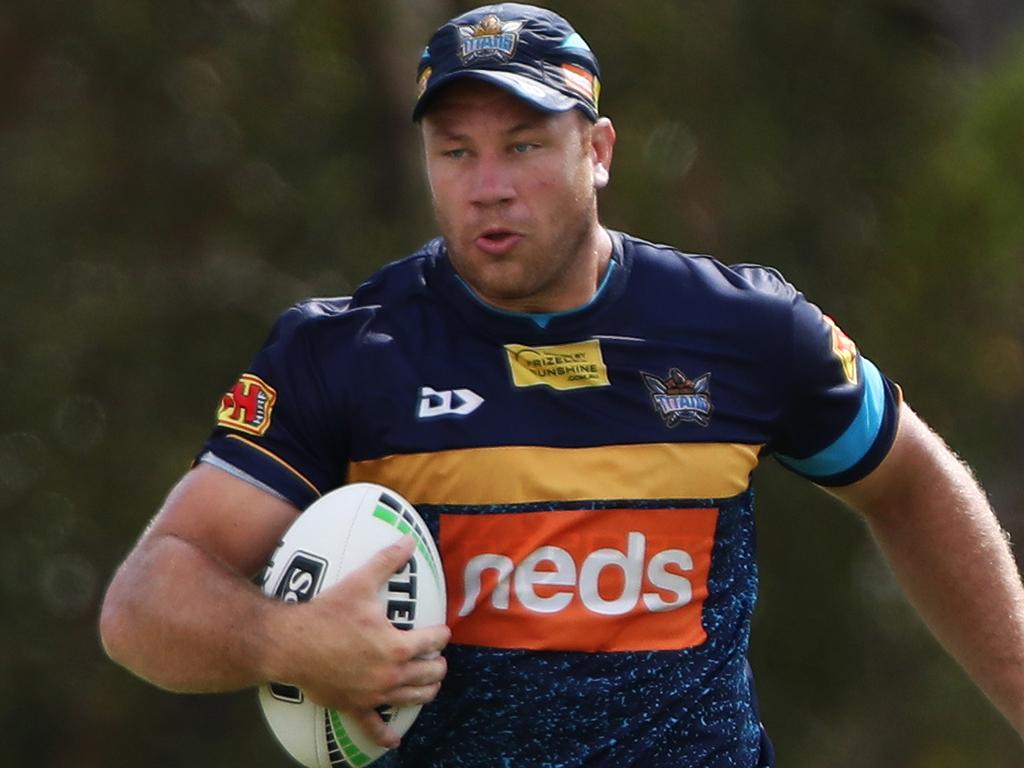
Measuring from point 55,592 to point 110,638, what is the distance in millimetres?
7747

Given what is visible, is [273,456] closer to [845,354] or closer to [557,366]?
[557,366]

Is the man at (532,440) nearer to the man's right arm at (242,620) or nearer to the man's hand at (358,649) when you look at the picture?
the man's right arm at (242,620)

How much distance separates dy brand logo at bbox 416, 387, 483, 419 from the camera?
153 inches

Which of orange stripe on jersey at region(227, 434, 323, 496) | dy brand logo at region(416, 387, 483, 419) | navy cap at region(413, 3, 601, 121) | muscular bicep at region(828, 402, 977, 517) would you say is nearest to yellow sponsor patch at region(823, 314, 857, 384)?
muscular bicep at region(828, 402, 977, 517)

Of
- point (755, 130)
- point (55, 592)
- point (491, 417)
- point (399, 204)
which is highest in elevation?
point (491, 417)

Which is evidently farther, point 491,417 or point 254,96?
point 254,96

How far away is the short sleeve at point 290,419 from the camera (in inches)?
150

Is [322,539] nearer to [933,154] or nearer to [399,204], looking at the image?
[933,154]

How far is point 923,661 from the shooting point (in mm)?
9883

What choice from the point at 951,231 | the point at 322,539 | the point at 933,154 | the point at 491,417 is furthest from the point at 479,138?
the point at 933,154

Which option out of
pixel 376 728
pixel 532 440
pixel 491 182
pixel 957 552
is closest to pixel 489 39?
pixel 491 182

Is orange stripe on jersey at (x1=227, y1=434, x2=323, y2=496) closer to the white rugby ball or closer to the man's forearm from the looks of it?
the white rugby ball

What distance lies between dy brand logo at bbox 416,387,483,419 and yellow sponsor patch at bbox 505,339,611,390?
0.10m

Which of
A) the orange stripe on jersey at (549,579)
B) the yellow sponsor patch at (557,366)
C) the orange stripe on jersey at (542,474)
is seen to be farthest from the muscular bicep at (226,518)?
the yellow sponsor patch at (557,366)
